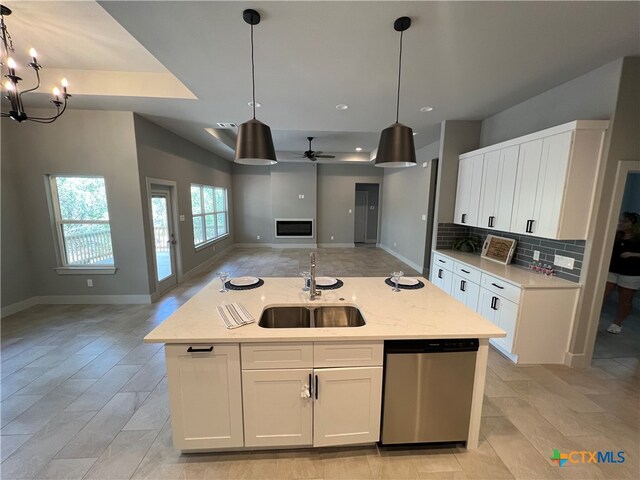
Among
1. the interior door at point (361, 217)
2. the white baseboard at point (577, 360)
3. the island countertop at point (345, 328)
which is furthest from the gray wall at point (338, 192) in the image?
the white baseboard at point (577, 360)

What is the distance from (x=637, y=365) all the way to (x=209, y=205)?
7.80 m

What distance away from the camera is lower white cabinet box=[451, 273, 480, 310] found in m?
3.01

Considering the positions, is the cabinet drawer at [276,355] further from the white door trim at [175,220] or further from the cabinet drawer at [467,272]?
the white door trim at [175,220]

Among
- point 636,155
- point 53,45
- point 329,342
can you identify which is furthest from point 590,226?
point 53,45

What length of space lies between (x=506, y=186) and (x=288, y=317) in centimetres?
291

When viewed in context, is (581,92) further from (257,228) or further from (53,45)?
(257,228)

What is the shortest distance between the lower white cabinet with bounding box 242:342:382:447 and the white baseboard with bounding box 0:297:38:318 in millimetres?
4284

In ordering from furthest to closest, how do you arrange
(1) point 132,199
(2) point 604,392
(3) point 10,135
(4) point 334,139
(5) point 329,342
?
(4) point 334,139
(1) point 132,199
(3) point 10,135
(2) point 604,392
(5) point 329,342

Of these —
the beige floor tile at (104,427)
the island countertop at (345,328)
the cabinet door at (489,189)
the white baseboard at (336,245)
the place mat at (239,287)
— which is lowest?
the beige floor tile at (104,427)

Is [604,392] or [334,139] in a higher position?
[334,139]

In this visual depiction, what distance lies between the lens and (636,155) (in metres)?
2.18

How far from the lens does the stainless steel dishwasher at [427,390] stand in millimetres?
1504

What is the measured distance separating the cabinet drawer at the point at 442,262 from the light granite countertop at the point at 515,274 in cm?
9

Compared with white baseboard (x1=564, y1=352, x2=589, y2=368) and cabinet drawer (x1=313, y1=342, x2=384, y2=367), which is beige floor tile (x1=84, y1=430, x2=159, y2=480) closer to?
cabinet drawer (x1=313, y1=342, x2=384, y2=367)
